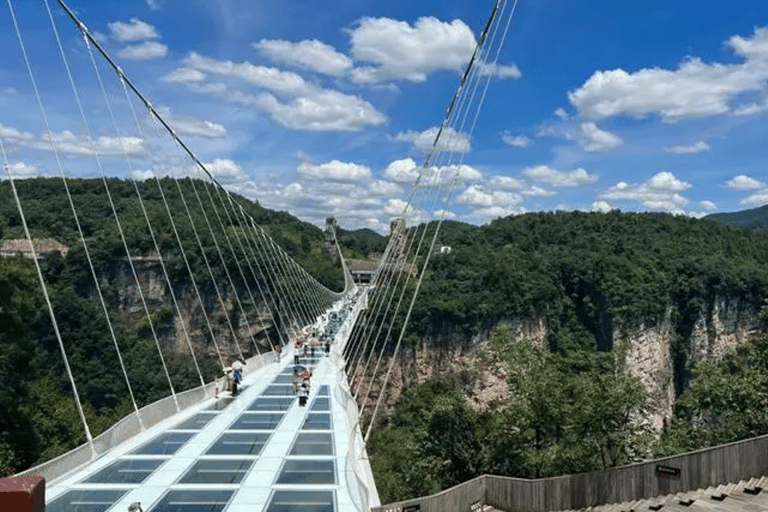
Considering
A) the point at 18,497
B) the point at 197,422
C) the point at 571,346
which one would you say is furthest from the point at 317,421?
the point at 571,346

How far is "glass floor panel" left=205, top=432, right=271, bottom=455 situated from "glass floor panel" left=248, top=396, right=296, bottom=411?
3.19m

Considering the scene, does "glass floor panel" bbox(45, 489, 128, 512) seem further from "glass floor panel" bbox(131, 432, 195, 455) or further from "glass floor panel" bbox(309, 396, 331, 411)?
"glass floor panel" bbox(309, 396, 331, 411)

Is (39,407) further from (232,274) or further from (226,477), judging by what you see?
(232,274)

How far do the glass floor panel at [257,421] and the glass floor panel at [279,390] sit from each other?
3.21 metres

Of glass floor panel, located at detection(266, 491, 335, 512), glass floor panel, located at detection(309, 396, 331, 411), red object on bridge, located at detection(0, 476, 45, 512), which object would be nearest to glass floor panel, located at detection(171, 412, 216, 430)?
glass floor panel, located at detection(309, 396, 331, 411)

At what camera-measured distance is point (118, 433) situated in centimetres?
1195

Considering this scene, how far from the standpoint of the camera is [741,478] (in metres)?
11.7

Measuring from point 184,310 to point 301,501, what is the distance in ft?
220

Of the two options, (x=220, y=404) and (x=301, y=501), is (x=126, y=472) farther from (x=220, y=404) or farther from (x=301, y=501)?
(x=220, y=404)

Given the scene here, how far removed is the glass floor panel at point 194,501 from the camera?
8.62m

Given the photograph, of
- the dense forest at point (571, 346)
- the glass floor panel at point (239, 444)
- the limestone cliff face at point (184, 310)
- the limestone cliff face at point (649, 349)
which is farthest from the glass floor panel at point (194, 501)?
the limestone cliff face at point (184, 310)

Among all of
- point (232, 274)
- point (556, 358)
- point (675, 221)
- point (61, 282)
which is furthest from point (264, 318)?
point (675, 221)

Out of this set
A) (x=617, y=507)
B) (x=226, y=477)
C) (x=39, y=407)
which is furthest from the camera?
(x=39, y=407)

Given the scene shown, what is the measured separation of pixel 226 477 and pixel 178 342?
63.6 metres
